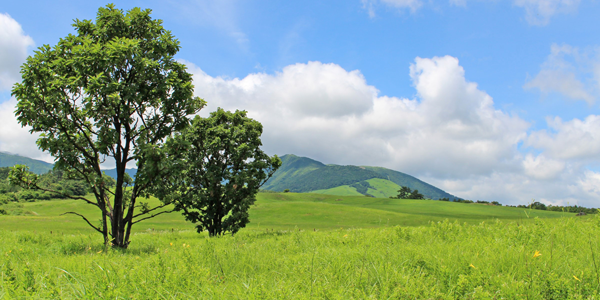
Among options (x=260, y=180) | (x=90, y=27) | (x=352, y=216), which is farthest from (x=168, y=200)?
(x=352, y=216)

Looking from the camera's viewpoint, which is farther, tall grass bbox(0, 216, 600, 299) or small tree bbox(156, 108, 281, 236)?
small tree bbox(156, 108, 281, 236)

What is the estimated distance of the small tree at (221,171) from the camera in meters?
21.0

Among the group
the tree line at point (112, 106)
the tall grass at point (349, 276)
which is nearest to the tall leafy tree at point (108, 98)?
the tree line at point (112, 106)

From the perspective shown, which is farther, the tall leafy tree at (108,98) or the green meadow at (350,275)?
the tall leafy tree at (108,98)

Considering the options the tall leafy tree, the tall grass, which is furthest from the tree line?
the tall grass

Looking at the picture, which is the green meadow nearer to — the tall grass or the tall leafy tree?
the tall grass

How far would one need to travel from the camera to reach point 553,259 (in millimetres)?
5355

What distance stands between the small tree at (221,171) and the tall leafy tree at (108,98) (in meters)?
A: 7.90

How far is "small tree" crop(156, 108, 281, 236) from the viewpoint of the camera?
21016 mm

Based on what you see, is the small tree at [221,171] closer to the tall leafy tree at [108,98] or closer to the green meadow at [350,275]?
the tall leafy tree at [108,98]

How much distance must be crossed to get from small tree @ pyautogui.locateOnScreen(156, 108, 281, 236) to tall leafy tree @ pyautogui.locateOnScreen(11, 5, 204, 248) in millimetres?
7896

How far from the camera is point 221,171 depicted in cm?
2169

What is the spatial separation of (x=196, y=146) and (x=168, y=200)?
32.4 ft

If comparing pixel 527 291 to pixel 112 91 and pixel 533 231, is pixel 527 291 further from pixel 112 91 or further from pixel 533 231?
pixel 112 91
